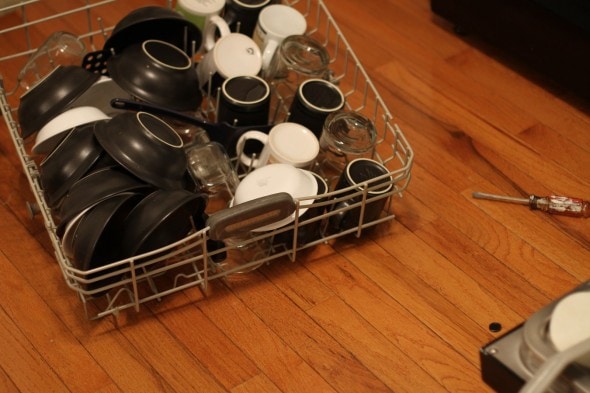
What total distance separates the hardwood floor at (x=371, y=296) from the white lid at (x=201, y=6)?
1.36 feet

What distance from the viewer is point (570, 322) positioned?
0.76 m

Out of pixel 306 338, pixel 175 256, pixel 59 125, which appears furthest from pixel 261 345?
pixel 59 125

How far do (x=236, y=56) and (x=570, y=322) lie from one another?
0.90m

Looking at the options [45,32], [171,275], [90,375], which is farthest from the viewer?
[45,32]

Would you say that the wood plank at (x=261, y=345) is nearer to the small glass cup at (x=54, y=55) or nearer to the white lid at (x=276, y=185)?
the white lid at (x=276, y=185)

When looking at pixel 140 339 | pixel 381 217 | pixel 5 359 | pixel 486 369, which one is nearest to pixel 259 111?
pixel 381 217

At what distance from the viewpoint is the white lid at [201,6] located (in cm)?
157

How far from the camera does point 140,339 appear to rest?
1261 mm

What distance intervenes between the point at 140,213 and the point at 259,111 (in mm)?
324

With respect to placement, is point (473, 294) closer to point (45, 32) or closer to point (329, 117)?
point (329, 117)

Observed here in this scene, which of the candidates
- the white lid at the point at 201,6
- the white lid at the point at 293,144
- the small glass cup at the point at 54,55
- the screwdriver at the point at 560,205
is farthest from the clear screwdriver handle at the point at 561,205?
the small glass cup at the point at 54,55

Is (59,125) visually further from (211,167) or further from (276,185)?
(276,185)

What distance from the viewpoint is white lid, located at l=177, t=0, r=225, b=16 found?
5.14 ft

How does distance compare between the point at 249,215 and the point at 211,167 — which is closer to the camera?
the point at 249,215
